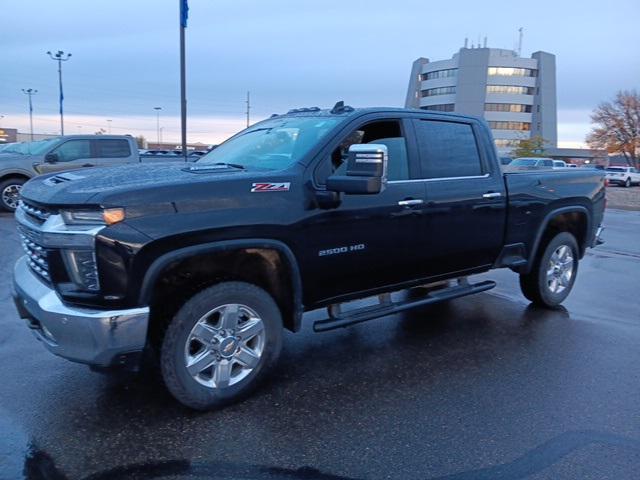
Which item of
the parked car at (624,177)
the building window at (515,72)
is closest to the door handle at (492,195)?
the parked car at (624,177)

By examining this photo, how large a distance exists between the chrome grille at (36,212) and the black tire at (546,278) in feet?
15.6

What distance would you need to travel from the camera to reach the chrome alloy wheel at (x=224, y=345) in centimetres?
341

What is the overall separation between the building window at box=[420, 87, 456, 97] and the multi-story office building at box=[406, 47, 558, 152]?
10.3 inches

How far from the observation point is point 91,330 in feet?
9.88

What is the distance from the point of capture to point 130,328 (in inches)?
122

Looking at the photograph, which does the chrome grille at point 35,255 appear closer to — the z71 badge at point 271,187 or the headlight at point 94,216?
the headlight at point 94,216

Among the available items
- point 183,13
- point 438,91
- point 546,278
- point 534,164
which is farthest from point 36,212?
point 438,91

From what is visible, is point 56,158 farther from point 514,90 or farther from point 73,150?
point 514,90

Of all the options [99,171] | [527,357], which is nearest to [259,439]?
[99,171]

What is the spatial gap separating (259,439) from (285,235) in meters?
1.30

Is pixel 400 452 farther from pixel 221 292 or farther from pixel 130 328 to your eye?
pixel 130 328

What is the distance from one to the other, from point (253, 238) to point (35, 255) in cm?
141

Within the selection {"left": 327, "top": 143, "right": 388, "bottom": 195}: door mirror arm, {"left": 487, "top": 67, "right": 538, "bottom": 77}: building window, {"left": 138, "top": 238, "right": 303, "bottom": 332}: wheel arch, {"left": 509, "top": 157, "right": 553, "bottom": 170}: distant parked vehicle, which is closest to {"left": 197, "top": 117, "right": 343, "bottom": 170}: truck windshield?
{"left": 327, "top": 143, "right": 388, "bottom": 195}: door mirror arm

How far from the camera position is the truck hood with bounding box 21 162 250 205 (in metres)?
3.08
